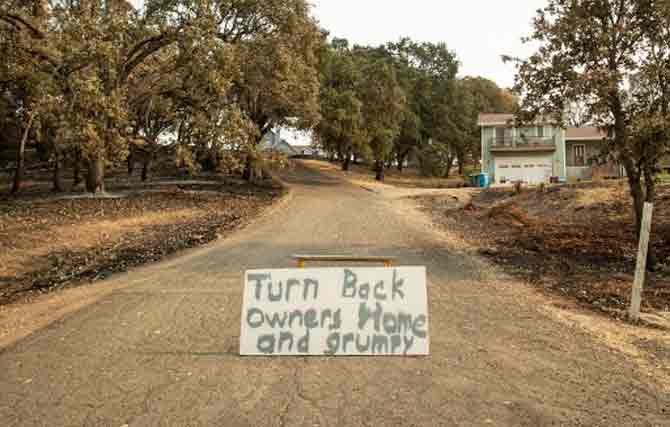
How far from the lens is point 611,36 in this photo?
33.7 ft

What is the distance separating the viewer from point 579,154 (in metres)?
43.4

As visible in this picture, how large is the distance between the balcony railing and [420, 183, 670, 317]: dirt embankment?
59.5 ft

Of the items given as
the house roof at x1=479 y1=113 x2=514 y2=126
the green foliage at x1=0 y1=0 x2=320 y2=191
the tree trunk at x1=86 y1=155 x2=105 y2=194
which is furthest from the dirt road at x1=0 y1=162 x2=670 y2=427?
the house roof at x1=479 y1=113 x2=514 y2=126

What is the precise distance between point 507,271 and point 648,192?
136 inches

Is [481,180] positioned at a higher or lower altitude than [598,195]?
higher

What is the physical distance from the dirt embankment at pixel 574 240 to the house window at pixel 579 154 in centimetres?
2124

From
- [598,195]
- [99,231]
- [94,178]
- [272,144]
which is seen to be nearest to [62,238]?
[99,231]

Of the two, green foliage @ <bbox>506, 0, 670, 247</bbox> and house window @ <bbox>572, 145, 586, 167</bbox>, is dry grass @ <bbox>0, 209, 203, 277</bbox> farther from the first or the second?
house window @ <bbox>572, 145, 586, 167</bbox>

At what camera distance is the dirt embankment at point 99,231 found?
11227 mm

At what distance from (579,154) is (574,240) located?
109ft

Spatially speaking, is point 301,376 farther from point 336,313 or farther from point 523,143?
point 523,143

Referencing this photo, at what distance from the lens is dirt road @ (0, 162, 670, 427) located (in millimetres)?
4156

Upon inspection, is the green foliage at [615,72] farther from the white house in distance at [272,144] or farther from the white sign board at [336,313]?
the white house in distance at [272,144]

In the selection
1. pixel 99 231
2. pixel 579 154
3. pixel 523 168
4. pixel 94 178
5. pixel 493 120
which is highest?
pixel 493 120
